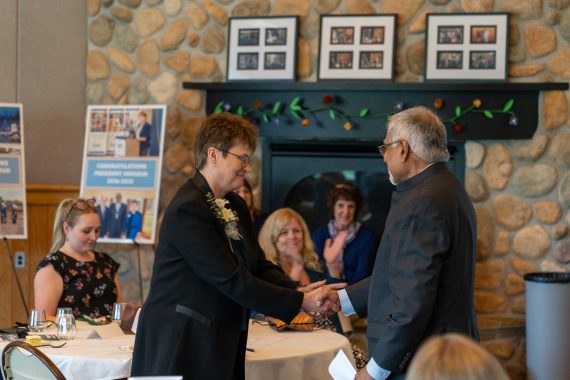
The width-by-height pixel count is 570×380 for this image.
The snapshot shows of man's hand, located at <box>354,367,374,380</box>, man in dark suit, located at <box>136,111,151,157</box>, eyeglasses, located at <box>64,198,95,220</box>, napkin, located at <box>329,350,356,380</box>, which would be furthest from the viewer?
man in dark suit, located at <box>136,111,151,157</box>

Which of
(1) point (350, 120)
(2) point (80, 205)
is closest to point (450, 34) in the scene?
(1) point (350, 120)

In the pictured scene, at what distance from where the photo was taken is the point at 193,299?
2926 mm

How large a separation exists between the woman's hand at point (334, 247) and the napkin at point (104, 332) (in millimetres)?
2250

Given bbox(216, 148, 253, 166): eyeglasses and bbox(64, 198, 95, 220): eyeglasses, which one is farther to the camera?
bbox(64, 198, 95, 220): eyeglasses

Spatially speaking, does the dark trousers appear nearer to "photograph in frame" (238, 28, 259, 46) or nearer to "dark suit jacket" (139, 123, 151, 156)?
"dark suit jacket" (139, 123, 151, 156)

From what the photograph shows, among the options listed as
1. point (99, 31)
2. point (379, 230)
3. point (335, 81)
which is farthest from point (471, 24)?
point (99, 31)

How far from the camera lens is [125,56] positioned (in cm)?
631

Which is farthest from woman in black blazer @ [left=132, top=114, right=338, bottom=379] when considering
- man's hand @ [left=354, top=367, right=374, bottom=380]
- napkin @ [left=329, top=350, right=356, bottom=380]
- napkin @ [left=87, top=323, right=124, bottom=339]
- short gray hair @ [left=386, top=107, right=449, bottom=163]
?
napkin @ [left=87, top=323, right=124, bottom=339]

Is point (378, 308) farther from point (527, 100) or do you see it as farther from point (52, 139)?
point (52, 139)

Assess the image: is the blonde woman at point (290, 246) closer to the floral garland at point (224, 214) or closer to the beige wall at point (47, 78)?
the beige wall at point (47, 78)

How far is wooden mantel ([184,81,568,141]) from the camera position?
582 centimetres

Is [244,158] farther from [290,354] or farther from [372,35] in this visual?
[372,35]

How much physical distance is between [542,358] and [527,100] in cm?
163

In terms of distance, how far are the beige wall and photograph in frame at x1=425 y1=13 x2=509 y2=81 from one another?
2.44 metres
